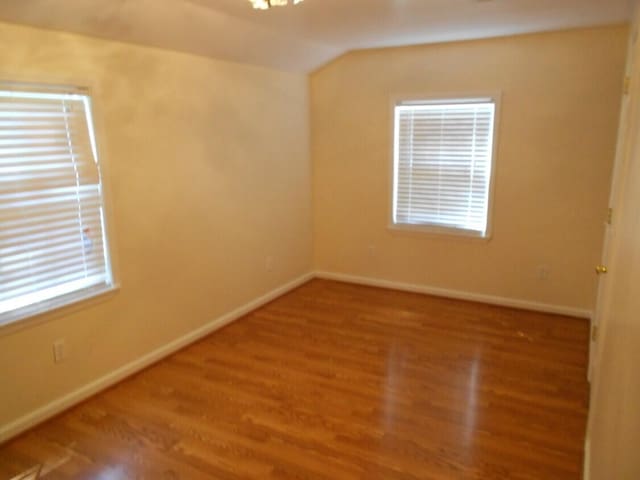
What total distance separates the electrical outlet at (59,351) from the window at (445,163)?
3142 millimetres

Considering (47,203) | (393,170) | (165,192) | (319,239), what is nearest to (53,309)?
(47,203)

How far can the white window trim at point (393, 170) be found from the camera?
12.8 feet

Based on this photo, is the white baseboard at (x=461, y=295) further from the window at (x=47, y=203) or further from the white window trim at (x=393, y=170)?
the window at (x=47, y=203)

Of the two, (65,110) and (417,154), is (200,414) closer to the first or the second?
(65,110)

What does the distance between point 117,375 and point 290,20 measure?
2682 mm

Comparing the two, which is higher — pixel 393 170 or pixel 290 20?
pixel 290 20

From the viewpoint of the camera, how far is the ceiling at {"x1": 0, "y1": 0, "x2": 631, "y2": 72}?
2402 mm

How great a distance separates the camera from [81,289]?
108 inches

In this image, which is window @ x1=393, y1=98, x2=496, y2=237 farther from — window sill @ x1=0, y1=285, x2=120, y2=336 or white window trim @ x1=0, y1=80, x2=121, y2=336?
window sill @ x1=0, y1=285, x2=120, y2=336

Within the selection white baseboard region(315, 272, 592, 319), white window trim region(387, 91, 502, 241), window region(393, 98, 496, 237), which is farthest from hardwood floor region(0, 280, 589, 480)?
window region(393, 98, 496, 237)

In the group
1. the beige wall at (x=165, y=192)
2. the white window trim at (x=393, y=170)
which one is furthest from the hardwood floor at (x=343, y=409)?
the white window trim at (x=393, y=170)

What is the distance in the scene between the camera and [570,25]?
3.38 metres

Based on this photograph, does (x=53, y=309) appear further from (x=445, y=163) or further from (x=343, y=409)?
(x=445, y=163)

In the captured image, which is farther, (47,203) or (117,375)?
(117,375)
